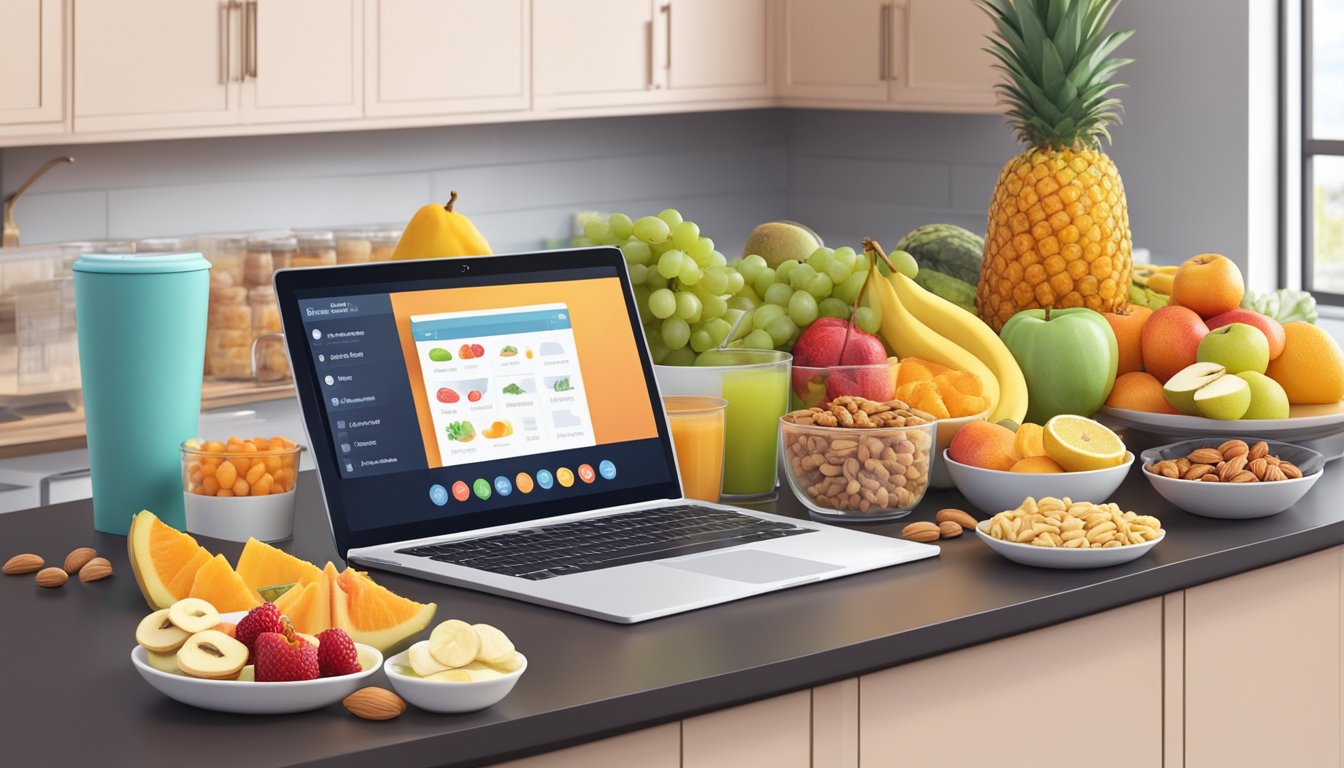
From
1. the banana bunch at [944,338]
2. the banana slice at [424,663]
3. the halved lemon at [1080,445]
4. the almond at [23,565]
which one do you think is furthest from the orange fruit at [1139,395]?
the almond at [23,565]

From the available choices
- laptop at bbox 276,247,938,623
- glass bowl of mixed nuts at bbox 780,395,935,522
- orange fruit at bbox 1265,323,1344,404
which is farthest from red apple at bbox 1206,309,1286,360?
laptop at bbox 276,247,938,623

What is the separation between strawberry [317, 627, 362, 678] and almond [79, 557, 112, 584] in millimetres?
406

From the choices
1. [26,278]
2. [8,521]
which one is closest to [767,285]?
[8,521]

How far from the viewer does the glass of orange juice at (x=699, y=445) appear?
157cm

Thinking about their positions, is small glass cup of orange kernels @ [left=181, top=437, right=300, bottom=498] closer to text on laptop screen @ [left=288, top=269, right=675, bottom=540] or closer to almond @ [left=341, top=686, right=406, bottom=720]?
text on laptop screen @ [left=288, top=269, right=675, bottom=540]

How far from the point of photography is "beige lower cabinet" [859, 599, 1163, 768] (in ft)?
3.97

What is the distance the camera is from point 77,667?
3.64 ft

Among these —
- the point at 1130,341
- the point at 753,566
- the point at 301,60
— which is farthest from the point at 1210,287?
the point at 301,60

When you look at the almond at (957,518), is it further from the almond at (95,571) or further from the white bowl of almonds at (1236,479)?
the almond at (95,571)

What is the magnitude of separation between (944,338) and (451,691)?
99 cm

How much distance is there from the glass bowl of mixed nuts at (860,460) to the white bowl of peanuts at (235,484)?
482mm

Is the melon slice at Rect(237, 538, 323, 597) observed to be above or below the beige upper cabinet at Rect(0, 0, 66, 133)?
below

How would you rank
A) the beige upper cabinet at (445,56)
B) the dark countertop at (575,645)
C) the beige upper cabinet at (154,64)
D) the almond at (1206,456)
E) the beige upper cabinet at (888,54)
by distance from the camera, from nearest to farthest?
1. the dark countertop at (575,645)
2. the almond at (1206,456)
3. the beige upper cabinet at (154,64)
4. the beige upper cabinet at (445,56)
5. the beige upper cabinet at (888,54)

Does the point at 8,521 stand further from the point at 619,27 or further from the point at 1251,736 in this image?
the point at 619,27
